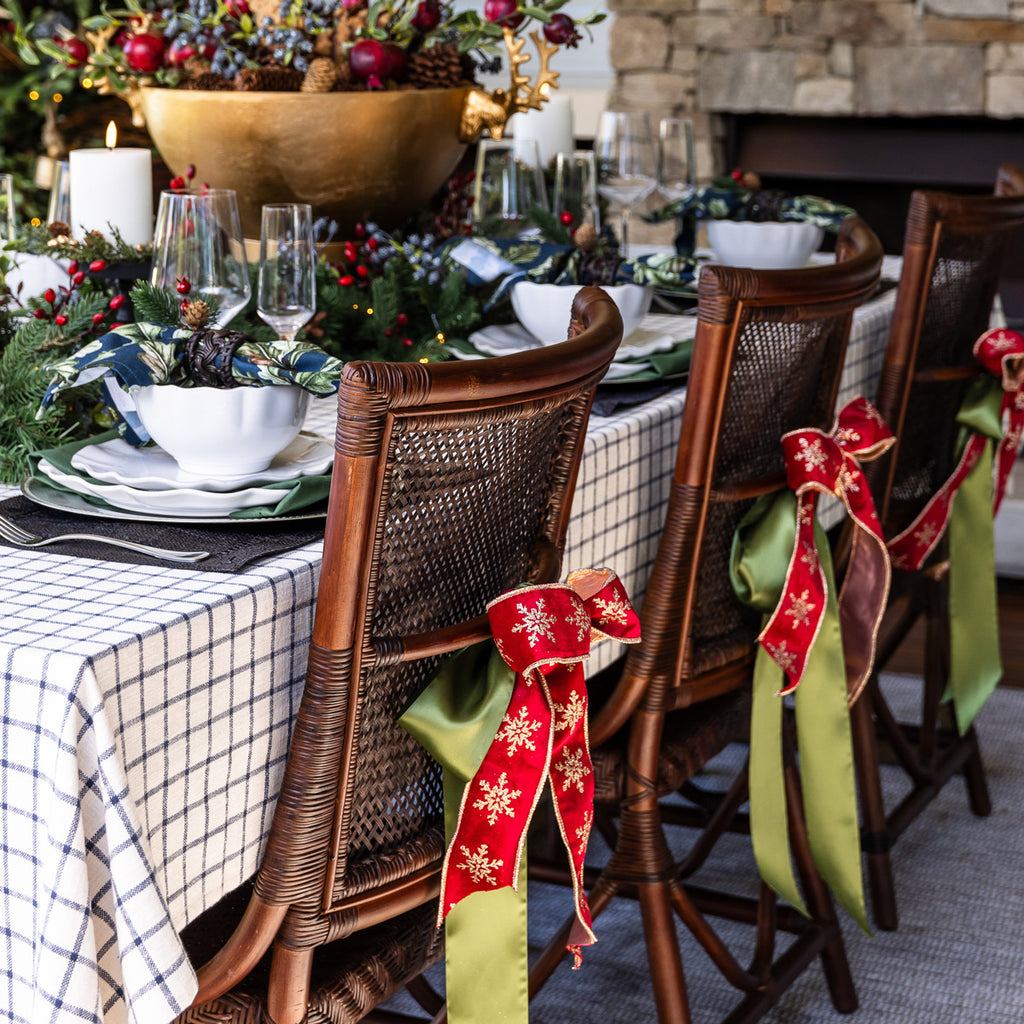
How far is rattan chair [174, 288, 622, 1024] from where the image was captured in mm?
837

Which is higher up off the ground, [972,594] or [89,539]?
[89,539]

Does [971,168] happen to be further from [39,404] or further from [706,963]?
[39,404]

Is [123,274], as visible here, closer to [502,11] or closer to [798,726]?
[502,11]

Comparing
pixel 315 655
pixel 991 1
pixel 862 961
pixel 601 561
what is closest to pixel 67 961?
pixel 315 655

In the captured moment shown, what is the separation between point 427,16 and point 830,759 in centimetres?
98

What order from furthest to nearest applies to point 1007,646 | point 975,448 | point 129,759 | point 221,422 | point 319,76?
1. point 1007,646
2. point 975,448
3. point 319,76
4. point 221,422
5. point 129,759

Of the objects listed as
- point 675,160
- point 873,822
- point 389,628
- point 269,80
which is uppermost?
point 269,80

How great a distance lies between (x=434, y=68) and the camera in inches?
66.6

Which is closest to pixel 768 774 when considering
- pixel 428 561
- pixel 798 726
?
pixel 798 726

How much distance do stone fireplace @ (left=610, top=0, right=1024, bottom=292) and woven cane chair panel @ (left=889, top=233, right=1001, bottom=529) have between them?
7.19 ft

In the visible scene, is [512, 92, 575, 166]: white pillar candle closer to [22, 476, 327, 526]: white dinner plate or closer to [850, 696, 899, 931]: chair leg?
[850, 696, 899, 931]: chair leg

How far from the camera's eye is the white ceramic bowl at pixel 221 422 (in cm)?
101

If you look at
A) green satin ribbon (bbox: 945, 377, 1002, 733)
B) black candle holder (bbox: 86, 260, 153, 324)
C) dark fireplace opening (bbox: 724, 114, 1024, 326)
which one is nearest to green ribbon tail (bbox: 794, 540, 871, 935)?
green satin ribbon (bbox: 945, 377, 1002, 733)

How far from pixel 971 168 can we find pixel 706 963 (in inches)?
116
